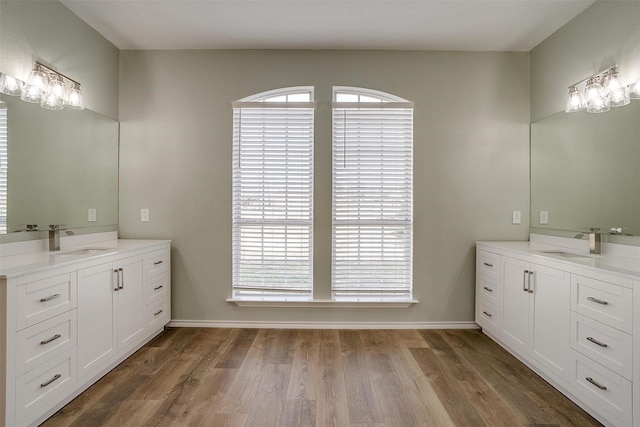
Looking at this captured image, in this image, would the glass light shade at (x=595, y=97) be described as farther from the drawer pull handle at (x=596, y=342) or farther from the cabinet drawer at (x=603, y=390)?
the cabinet drawer at (x=603, y=390)

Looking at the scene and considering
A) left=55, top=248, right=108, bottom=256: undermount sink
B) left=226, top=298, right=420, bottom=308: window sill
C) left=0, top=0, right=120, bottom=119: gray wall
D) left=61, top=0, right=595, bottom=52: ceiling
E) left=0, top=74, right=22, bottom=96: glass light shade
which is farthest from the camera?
left=226, top=298, right=420, bottom=308: window sill

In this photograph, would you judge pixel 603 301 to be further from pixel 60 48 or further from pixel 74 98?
pixel 60 48

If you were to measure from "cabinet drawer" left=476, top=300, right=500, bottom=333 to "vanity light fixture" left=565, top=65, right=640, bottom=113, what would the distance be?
1.76 m

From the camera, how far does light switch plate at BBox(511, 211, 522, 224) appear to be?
3238mm

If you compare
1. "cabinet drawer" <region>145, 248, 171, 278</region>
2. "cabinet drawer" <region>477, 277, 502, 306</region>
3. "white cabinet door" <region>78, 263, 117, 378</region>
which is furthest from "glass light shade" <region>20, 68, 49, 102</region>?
"cabinet drawer" <region>477, 277, 502, 306</region>

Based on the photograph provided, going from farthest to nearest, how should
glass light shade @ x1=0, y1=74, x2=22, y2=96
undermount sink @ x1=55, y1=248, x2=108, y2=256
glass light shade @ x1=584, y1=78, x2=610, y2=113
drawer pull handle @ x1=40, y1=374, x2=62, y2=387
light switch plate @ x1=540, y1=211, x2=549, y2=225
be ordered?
light switch plate @ x1=540, y1=211, x2=549, y2=225 < glass light shade @ x1=584, y1=78, x2=610, y2=113 < undermount sink @ x1=55, y1=248, x2=108, y2=256 < glass light shade @ x1=0, y1=74, x2=22, y2=96 < drawer pull handle @ x1=40, y1=374, x2=62, y2=387

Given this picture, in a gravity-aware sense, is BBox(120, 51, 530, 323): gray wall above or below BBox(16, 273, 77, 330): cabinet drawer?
above

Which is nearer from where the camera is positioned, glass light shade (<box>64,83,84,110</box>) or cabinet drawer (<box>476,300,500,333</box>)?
glass light shade (<box>64,83,84,110</box>)

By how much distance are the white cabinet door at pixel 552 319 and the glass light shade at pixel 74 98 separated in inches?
147

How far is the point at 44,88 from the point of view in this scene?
7.75ft

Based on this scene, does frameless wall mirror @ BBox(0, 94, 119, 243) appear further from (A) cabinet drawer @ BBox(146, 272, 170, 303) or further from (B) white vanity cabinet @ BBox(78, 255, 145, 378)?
(A) cabinet drawer @ BBox(146, 272, 170, 303)

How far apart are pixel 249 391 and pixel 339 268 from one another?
1424 mm

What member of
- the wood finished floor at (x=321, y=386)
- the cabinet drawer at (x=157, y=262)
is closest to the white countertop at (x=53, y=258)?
the cabinet drawer at (x=157, y=262)

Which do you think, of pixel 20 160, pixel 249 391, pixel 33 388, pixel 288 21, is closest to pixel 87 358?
pixel 33 388
